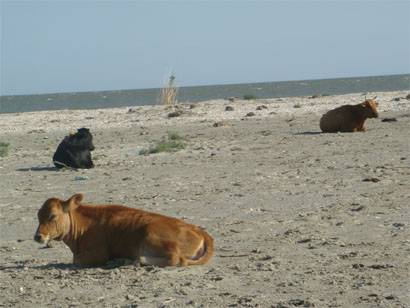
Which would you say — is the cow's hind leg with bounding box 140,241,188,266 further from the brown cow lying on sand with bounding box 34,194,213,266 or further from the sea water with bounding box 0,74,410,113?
the sea water with bounding box 0,74,410,113

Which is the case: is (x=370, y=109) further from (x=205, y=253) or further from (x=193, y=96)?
(x=193, y=96)

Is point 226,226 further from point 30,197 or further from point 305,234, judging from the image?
point 30,197

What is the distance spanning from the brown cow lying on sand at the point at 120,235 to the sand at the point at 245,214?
0.14 meters

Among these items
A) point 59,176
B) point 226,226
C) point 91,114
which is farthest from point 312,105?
point 226,226

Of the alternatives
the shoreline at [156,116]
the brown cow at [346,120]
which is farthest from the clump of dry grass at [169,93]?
the brown cow at [346,120]

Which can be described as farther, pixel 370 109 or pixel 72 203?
pixel 370 109

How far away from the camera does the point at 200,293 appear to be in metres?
6.05

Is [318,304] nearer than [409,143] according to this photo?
Yes

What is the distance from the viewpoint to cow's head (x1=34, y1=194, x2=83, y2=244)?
22.9 ft

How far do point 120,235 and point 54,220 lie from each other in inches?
25.6

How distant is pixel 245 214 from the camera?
9.46 meters

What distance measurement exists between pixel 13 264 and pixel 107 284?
1556mm

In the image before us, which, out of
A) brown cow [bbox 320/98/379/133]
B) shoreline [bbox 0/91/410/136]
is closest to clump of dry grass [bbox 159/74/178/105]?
shoreline [bbox 0/91/410/136]

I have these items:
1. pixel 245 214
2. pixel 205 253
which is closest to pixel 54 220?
pixel 205 253
